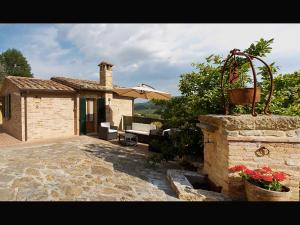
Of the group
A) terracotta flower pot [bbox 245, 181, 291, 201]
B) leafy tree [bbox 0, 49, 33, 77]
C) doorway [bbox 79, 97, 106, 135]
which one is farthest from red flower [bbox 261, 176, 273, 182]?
leafy tree [bbox 0, 49, 33, 77]

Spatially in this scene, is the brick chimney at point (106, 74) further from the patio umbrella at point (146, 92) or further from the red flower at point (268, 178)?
the red flower at point (268, 178)

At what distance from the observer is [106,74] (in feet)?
44.6

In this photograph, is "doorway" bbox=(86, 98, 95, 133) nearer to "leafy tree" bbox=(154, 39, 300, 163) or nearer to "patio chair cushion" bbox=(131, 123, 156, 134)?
A: "patio chair cushion" bbox=(131, 123, 156, 134)

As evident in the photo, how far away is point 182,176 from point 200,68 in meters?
3.84

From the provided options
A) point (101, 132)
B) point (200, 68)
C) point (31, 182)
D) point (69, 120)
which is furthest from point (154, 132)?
point (31, 182)

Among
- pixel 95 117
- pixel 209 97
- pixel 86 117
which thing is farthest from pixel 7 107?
pixel 209 97

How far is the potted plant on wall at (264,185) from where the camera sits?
367 cm

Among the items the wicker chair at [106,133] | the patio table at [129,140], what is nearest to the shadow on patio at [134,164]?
the patio table at [129,140]

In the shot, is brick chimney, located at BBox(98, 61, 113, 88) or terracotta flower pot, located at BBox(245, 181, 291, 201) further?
brick chimney, located at BBox(98, 61, 113, 88)

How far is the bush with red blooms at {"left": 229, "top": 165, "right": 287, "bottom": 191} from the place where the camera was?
382 centimetres

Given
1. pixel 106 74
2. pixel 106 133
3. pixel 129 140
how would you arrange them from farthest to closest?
1. pixel 106 74
2. pixel 106 133
3. pixel 129 140

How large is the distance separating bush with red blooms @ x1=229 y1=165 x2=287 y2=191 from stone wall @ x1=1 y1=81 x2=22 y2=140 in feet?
→ 34.7

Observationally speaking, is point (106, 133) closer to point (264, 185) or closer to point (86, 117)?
point (86, 117)

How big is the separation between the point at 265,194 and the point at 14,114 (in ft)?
40.8
